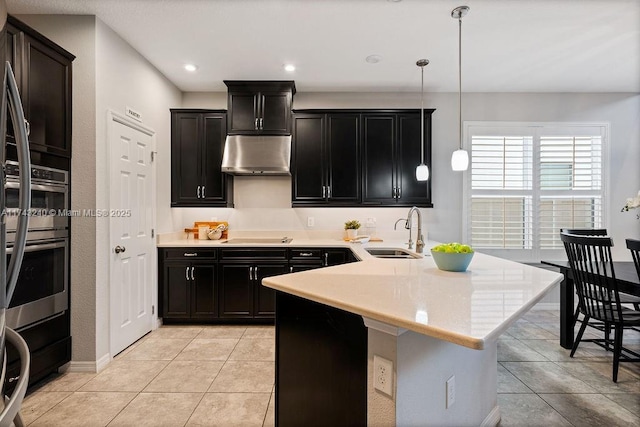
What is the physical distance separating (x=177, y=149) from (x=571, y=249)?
4.21 metres

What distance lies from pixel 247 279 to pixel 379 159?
2.16 meters

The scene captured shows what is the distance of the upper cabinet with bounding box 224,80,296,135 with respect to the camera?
3.60 m

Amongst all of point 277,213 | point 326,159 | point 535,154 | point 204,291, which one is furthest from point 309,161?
point 535,154

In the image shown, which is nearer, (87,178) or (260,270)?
(87,178)

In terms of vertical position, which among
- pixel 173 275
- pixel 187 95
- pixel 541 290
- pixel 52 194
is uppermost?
pixel 187 95

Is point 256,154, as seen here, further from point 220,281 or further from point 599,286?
point 599,286

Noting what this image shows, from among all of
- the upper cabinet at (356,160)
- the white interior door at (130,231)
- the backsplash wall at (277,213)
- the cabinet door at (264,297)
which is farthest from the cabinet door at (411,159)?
the white interior door at (130,231)

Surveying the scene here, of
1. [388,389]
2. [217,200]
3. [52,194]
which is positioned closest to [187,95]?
[217,200]

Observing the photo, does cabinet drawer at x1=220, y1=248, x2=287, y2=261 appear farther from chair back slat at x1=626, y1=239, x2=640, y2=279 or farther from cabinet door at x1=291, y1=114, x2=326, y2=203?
chair back slat at x1=626, y1=239, x2=640, y2=279

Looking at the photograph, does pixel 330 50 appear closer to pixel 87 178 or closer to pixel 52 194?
pixel 87 178

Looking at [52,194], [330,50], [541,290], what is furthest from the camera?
[330,50]

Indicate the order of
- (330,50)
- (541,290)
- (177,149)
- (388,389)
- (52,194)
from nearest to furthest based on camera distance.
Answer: (388,389)
(541,290)
(52,194)
(330,50)
(177,149)

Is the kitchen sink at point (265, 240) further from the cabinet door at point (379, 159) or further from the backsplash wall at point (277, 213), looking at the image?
the cabinet door at point (379, 159)

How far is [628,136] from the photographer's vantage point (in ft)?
13.1
